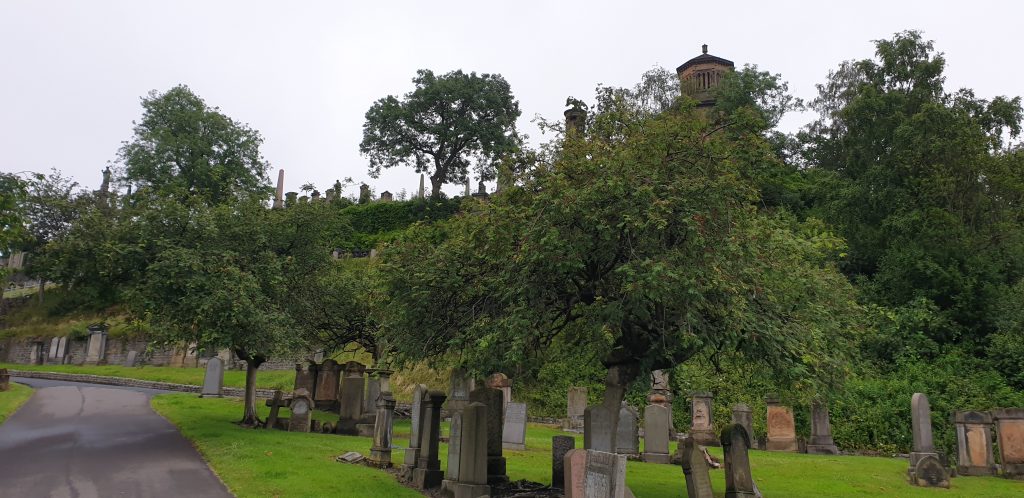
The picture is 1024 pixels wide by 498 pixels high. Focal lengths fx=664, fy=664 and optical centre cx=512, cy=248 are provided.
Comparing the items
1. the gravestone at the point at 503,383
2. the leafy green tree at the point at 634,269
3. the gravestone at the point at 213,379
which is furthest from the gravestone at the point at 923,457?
the gravestone at the point at 213,379

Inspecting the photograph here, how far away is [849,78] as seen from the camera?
152 ft

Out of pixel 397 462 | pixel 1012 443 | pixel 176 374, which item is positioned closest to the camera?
pixel 397 462

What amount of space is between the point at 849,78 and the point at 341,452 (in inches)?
1759

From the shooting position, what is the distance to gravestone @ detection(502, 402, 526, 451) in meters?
17.5

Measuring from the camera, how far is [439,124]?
181ft

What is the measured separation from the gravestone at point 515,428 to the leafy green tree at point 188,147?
122 ft

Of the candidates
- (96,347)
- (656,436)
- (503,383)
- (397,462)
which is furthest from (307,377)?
(96,347)

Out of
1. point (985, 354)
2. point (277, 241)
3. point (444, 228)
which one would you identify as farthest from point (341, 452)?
point (985, 354)

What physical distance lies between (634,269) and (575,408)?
15.0m

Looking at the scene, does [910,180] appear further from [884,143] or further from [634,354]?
[634,354]

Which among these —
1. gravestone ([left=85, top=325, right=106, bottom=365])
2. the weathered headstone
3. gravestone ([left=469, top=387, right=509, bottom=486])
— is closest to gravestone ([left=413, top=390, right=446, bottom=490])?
gravestone ([left=469, top=387, right=509, bottom=486])

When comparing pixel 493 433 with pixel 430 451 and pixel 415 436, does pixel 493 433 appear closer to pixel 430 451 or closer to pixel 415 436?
pixel 430 451

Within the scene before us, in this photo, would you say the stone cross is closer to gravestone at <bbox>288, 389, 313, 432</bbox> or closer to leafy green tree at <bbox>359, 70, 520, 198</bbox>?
gravestone at <bbox>288, 389, 313, 432</bbox>

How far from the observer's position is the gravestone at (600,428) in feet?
34.2
